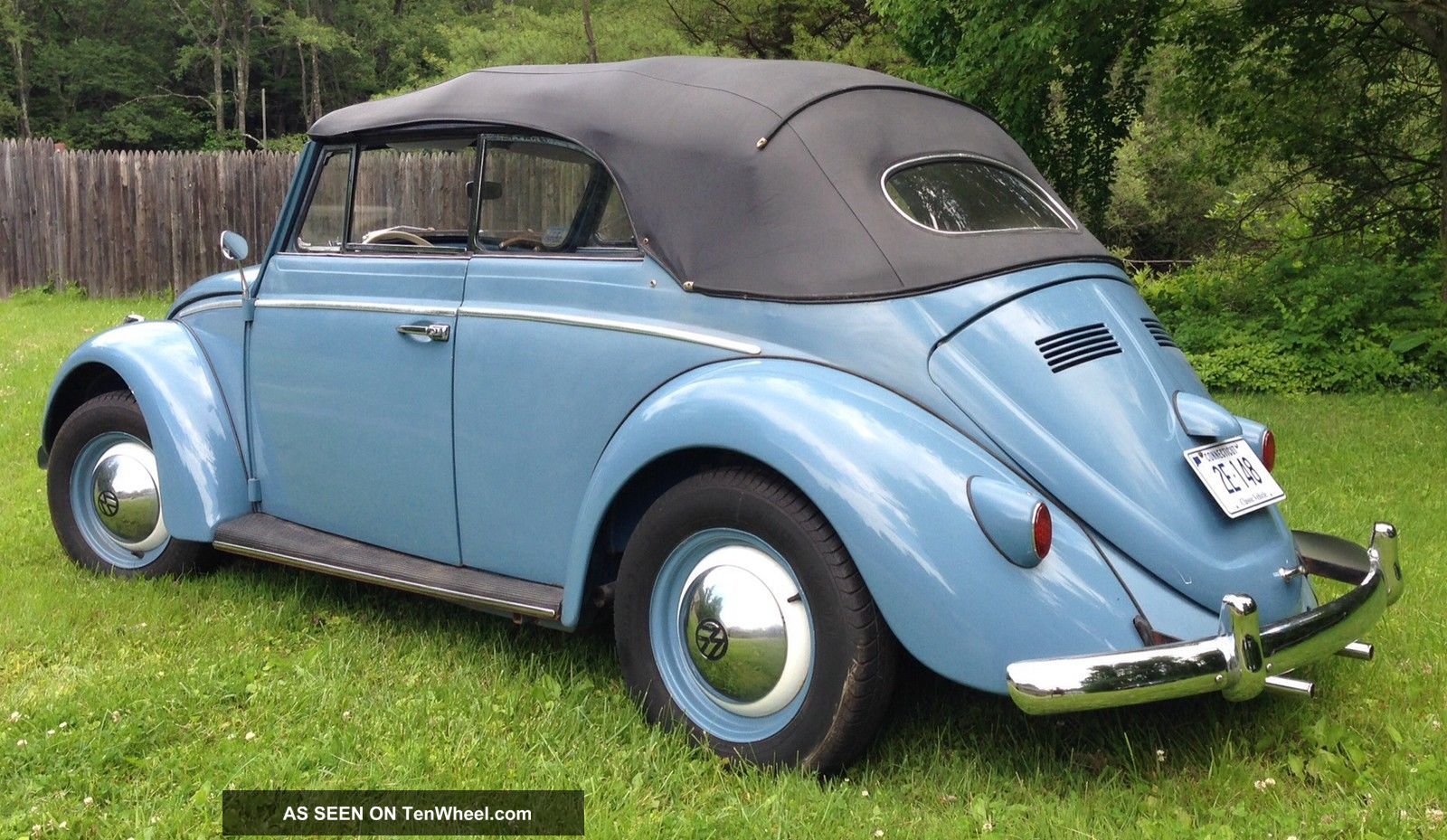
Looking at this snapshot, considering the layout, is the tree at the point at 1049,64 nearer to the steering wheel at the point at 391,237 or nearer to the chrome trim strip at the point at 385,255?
the steering wheel at the point at 391,237

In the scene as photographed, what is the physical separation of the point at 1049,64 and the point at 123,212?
1163 cm

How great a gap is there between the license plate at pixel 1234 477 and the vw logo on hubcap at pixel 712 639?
123 centimetres

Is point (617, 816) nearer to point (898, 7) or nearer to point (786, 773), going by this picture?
point (786, 773)

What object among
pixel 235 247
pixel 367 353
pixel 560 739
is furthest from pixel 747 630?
pixel 235 247

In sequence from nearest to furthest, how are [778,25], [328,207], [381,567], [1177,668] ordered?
1. [1177,668]
2. [381,567]
3. [328,207]
4. [778,25]

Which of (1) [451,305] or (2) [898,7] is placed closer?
(1) [451,305]

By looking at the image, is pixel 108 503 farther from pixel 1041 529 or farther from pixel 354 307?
pixel 1041 529

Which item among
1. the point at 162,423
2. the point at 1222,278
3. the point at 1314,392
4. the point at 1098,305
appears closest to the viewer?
the point at 1098,305

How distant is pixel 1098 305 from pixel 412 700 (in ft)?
7.25

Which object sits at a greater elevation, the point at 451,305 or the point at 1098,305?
the point at 1098,305

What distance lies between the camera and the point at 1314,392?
8.88m

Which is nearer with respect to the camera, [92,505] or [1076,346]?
[1076,346]

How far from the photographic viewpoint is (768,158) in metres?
3.33

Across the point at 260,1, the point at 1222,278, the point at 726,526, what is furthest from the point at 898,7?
the point at 260,1
